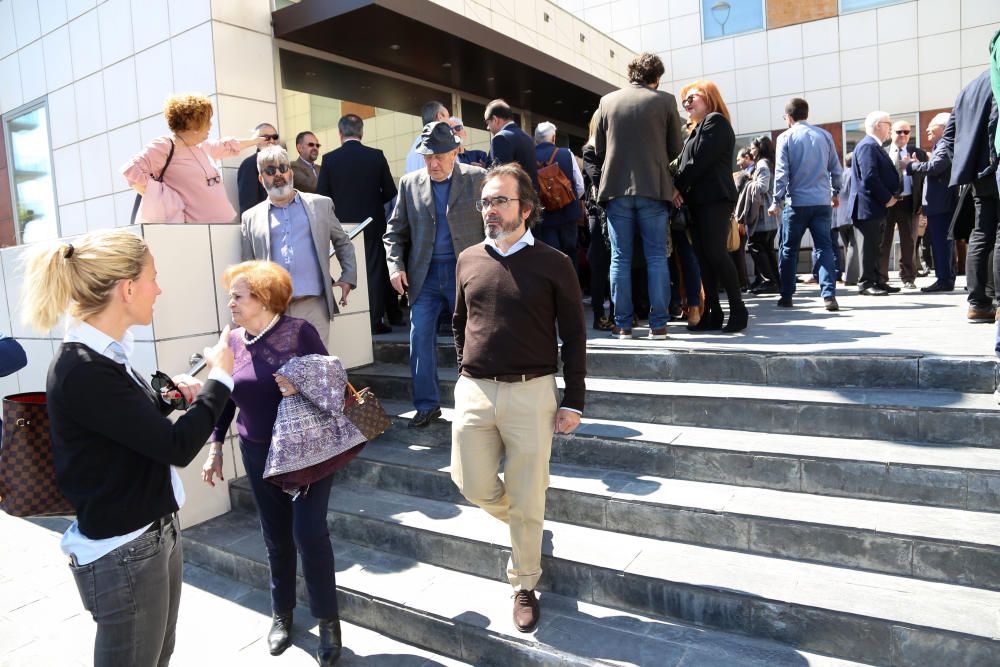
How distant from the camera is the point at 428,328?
14.7 ft

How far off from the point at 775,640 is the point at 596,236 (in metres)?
3.95

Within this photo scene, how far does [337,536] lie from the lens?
4.00 m

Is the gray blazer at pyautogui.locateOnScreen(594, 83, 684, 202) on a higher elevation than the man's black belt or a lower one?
higher

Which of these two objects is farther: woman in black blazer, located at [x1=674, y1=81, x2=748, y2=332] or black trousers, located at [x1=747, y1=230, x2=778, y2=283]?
black trousers, located at [x1=747, y1=230, x2=778, y2=283]

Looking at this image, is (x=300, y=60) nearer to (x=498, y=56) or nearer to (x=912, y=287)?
(x=498, y=56)

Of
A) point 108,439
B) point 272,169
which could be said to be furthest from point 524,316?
point 272,169

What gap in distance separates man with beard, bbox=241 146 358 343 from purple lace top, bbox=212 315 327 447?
123 cm

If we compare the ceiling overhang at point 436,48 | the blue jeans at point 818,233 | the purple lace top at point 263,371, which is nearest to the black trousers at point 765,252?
the blue jeans at point 818,233

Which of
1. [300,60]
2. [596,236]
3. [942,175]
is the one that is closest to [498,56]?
[300,60]

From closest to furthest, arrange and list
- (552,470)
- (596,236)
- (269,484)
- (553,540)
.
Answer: (269,484)
(553,540)
(552,470)
(596,236)

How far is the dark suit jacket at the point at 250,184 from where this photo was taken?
18.4ft

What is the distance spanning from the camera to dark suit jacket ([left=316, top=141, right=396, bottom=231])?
238 inches

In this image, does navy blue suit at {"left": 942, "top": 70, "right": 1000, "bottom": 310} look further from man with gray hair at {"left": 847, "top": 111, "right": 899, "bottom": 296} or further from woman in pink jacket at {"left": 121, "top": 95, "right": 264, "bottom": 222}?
woman in pink jacket at {"left": 121, "top": 95, "right": 264, "bottom": 222}

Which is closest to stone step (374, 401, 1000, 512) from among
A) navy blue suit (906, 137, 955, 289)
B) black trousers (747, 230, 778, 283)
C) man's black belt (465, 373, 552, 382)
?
man's black belt (465, 373, 552, 382)
